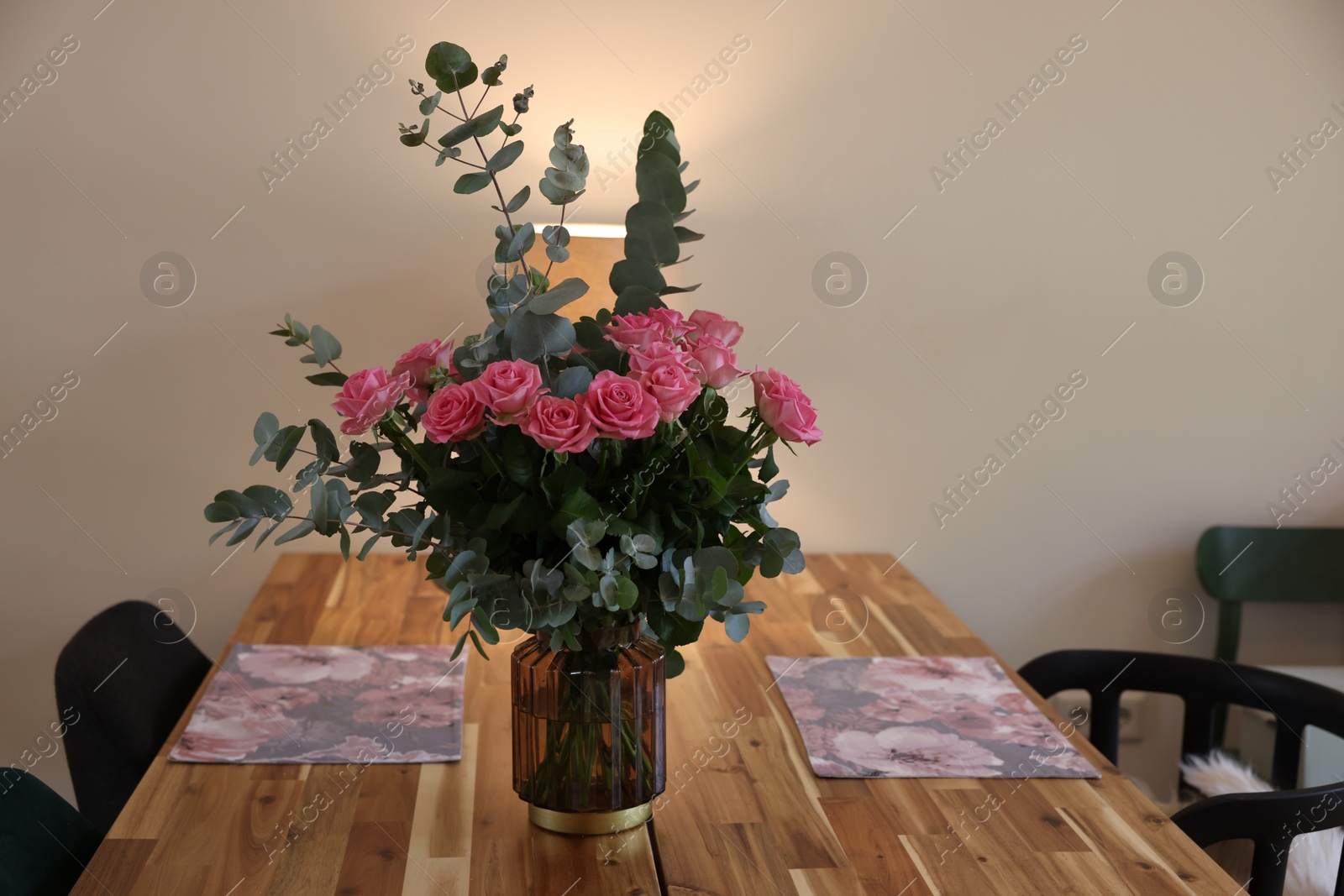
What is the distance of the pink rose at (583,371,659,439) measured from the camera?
2.93ft

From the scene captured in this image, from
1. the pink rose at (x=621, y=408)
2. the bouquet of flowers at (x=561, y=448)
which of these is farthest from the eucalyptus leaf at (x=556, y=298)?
the pink rose at (x=621, y=408)

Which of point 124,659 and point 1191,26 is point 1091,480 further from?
point 124,659

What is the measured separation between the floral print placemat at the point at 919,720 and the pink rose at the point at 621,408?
2.02 ft

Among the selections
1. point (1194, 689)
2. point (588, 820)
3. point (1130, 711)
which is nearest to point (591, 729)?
point (588, 820)

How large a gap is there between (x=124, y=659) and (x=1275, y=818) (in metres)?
1.59

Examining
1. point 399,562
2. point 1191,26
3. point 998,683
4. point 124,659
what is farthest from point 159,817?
point 1191,26

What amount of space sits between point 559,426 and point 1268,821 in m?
1.02

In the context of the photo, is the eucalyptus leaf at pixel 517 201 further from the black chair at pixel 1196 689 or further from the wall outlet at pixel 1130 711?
Result: the wall outlet at pixel 1130 711

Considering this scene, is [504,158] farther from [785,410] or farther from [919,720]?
[919,720]

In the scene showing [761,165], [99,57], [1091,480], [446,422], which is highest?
[99,57]

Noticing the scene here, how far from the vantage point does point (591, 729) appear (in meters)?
1.08

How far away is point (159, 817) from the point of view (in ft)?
3.76

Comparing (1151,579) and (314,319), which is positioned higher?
(314,319)

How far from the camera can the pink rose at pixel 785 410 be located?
980 mm
